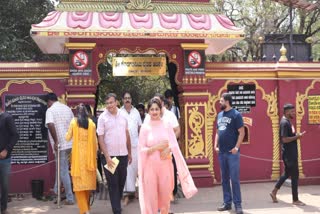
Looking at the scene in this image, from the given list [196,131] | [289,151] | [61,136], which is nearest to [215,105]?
[196,131]

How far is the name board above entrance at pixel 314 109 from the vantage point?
30.6 ft

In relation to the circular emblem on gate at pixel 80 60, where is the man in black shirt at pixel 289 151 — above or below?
below

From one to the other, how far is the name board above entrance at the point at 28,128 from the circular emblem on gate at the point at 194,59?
10.1 ft

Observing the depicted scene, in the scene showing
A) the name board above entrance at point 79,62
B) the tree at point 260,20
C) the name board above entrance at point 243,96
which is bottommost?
the name board above entrance at point 243,96

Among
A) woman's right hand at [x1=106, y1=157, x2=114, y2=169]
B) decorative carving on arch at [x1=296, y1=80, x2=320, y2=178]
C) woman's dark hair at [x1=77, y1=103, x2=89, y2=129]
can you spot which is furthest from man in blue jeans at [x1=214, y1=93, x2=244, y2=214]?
decorative carving on arch at [x1=296, y1=80, x2=320, y2=178]

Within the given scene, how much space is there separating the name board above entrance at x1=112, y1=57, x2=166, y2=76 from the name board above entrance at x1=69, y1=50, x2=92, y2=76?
1035 millimetres

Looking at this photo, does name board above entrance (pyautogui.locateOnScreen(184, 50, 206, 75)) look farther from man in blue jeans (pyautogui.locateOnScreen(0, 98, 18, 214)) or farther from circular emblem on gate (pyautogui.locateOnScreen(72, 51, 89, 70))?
man in blue jeans (pyautogui.locateOnScreen(0, 98, 18, 214))

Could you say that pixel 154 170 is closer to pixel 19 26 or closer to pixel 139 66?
pixel 139 66

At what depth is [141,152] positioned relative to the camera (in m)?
5.25

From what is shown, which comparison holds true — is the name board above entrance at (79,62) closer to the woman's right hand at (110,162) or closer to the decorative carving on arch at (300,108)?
the woman's right hand at (110,162)

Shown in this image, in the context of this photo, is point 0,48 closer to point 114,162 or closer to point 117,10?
point 117,10

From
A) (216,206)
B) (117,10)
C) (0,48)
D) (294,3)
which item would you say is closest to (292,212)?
(216,206)

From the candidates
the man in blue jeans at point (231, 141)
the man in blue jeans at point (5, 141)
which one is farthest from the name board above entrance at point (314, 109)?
the man in blue jeans at point (5, 141)

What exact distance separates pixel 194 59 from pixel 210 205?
121 inches
